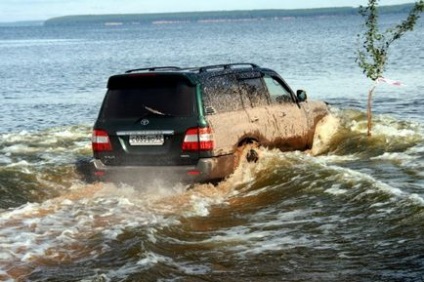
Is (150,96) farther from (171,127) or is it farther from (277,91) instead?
(277,91)

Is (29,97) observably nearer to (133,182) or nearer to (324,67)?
(324,67)

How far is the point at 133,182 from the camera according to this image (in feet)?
34.3

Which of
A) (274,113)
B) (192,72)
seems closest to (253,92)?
(274,113)

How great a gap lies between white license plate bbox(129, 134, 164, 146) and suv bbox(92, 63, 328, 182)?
14 millimetres

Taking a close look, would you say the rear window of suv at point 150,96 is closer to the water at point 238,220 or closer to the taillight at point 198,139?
the taillight at point 198,139

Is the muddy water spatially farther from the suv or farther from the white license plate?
the white license plate

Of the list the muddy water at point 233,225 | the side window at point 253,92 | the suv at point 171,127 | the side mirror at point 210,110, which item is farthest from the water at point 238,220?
the side mirror at point 210,110

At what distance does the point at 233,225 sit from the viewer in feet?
29.2

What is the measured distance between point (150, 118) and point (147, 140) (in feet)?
1.03

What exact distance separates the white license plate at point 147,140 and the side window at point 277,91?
269 centimetres

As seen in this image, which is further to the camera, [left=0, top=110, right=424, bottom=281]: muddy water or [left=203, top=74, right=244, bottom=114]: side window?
[left=203, top=74, right=244, bottom=114]: side window

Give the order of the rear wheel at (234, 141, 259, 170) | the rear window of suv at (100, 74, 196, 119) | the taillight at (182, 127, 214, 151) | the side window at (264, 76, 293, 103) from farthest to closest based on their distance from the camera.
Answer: the side window at (264, 76, 293, 103) → the rear wheel at (234, 141, 259, 170) → the rear window of suv at (100, 74, 196, 119) → the taillight at (182, 127, 214, 151)

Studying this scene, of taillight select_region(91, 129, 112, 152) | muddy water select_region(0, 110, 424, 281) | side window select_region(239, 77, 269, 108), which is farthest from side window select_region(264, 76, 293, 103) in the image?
taillight select_region(91, 129, 112, 152)

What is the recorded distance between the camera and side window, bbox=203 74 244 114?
410 inches
